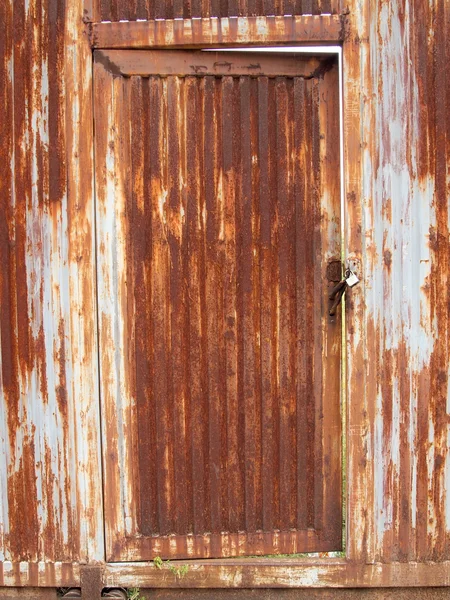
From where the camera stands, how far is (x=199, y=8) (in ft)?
8.21

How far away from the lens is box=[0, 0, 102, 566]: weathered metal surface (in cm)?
→ 250

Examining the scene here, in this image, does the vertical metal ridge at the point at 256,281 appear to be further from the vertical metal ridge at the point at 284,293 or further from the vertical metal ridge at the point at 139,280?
the vertical metal ridge at the point at 139,280

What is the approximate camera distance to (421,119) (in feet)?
8.23

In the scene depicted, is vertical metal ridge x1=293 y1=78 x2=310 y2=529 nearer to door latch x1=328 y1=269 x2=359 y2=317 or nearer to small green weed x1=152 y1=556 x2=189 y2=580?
door latch x1=328 y1=269 x2=359 y2=317

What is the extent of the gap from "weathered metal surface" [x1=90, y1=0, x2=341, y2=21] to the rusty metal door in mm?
175

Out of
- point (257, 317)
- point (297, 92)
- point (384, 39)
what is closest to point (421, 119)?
point (384, 39)

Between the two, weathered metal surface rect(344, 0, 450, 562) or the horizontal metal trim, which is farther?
the horizontal metal trim

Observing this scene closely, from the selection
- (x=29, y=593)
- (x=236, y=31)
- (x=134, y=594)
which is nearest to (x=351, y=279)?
(x=236, y=31)

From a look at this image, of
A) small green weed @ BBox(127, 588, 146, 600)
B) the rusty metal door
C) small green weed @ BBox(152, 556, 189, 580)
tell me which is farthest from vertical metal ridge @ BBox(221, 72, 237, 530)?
small green weed @ BBox(127, 588, 146, 600)

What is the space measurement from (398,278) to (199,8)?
5.25 feet

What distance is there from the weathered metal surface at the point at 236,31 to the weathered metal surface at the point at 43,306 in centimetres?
33

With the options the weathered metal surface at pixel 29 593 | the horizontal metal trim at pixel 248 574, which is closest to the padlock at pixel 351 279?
the horizontal metal trim at pixel 248 574

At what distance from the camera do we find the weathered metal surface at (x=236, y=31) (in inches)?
97.3

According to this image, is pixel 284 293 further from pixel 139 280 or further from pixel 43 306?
pixel 43 306
